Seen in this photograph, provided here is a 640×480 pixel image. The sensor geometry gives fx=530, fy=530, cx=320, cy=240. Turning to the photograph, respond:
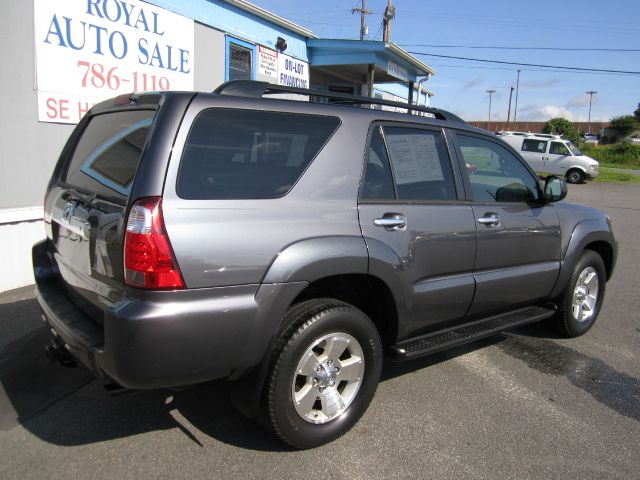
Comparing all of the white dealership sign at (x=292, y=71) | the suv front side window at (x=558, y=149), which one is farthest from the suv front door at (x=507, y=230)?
the suv front side window at (x=558, y=149)

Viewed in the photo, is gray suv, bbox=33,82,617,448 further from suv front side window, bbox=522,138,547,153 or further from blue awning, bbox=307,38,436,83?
suv front side window, bbox=522,138,547,153

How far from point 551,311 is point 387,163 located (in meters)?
2.15

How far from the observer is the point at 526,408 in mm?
3473

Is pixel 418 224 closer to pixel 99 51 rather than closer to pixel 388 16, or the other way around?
pixel 99 51

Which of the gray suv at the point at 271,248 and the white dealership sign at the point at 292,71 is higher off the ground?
the white dealership sign at the point at 292,71

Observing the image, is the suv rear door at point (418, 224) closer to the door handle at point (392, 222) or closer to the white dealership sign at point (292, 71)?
the door handle at point (392, 222)

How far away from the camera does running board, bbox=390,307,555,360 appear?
3278 millimetres

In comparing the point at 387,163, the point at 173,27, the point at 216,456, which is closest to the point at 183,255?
the point at 216,456

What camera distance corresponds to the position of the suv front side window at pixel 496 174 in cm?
389

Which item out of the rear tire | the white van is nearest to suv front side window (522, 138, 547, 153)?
the white van

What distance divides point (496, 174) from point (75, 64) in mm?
4653

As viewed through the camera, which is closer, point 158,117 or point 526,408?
point 158,117

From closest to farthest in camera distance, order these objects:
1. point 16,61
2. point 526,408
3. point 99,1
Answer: point 526,408 < point 16,61 < point 99,1

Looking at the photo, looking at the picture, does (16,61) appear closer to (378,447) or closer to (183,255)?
(183,255)
